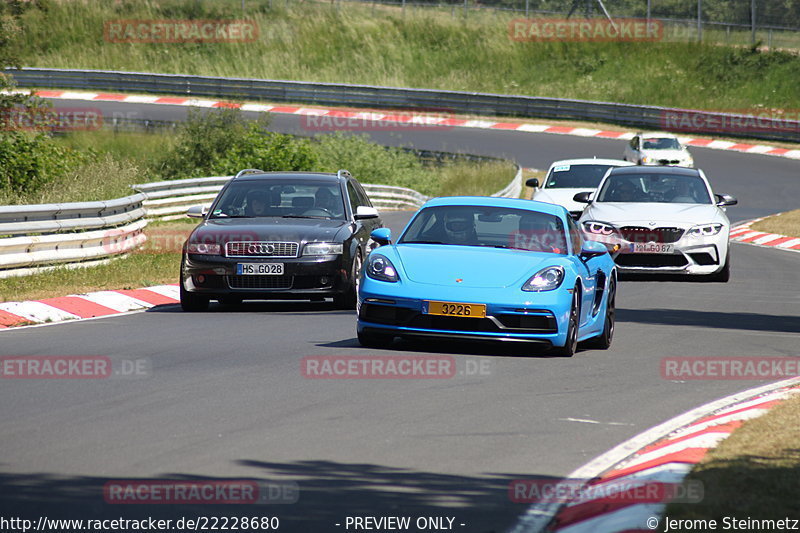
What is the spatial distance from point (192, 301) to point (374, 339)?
3.70 metres

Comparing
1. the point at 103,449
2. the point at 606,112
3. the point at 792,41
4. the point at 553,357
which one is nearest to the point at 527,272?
the point at 553,357

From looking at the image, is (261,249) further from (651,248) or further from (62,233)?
(651,248)

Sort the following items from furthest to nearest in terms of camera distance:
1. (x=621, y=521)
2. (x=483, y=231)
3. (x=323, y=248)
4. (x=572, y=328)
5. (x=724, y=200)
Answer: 1. (x=724, y=200)
2. (x=323, y=248)
3. (x=483, y=231)
4. (x=572, y=328)
5. (x=621, y=521)

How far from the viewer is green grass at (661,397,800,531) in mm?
5543

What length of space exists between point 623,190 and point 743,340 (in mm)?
7501

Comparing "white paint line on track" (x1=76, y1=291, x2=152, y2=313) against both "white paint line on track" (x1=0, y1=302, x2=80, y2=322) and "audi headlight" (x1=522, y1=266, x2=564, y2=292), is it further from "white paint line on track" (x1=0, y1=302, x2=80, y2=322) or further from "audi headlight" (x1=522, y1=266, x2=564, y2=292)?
"audi headlight" (x1=522, y1=266, x2=564, y2=292)

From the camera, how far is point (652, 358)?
1109 cm

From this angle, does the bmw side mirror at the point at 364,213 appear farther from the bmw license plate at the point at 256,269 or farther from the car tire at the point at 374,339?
the car tire at the point at 374,339

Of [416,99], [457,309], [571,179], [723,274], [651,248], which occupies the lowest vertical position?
[416,99]

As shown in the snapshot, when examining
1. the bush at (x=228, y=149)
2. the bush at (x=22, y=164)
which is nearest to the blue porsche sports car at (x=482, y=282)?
the bush at (x=22, y=164)

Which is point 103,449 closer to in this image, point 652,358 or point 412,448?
point 412,448

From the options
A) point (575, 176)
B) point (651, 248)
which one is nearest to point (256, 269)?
point (651, 248)

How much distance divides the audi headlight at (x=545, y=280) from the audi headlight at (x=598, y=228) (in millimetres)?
7965

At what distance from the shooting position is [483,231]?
38.7 feet
